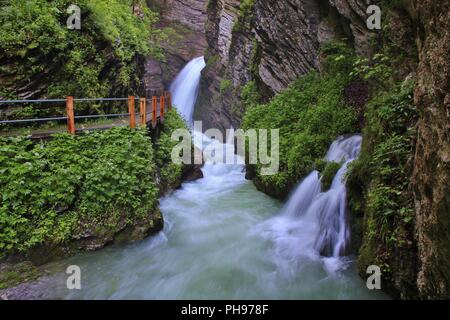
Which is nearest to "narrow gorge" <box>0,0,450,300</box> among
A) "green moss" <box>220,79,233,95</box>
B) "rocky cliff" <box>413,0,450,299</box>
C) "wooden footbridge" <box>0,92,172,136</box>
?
"rocky cliff" <box>413,0,450,299</box>

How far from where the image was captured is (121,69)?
40.4 feet

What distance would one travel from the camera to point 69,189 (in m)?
6.98

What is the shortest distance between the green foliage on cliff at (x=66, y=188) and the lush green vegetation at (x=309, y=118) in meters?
4.12

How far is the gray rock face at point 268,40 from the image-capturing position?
11.6 m

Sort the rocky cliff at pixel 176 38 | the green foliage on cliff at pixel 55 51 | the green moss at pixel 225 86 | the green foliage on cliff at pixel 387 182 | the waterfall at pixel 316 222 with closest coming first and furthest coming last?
the green foliage on cliff at pixel 387 182
the waterfall at pixel 316 222
the green foliage on cliff at pixel 55 51
the green moss at pixel 225 86
the rocky cliff at pixel 176 38

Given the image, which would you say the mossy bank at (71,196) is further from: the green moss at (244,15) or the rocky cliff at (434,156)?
the green moss at (244,15)

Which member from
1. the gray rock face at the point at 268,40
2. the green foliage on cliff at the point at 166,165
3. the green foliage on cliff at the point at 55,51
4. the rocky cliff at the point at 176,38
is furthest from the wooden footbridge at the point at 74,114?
the rocky cliff at the point at 176,38

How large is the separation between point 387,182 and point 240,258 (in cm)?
325

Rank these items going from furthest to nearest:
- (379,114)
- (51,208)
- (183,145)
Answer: (183,145) < (51,208) < (379,114)

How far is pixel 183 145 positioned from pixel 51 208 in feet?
22.7

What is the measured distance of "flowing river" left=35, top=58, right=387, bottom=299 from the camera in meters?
5.82

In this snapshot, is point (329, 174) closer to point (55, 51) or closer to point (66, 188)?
point (66, 188)

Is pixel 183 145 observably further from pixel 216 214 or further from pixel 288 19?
pixel 288 19
